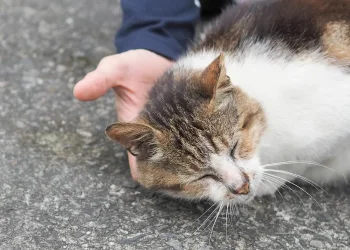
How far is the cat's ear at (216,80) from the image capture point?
6.79 feet

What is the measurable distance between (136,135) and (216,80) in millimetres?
347

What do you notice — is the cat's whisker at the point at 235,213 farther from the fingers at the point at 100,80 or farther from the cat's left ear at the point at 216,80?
the fingers at the point at 100,80

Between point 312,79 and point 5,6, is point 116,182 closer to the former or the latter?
point 312,79

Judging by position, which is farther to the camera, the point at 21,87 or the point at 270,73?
the point at 21,87

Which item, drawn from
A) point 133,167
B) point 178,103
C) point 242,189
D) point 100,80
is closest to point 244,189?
point 242,189

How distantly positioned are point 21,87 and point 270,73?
54.4 inches

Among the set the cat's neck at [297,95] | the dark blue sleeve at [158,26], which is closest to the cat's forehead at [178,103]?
the cat's neck at [297,95]

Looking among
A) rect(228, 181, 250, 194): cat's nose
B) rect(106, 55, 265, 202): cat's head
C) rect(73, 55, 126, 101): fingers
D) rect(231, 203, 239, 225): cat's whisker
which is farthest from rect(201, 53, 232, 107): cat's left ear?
rect(73, 55, 126, 101): fingers

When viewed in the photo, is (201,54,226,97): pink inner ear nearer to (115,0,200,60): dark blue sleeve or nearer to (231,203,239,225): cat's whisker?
(231,203,239,225): cat's whisker

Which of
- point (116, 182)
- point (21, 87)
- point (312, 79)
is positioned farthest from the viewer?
point (21, 87)

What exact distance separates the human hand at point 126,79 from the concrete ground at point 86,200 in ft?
0.63

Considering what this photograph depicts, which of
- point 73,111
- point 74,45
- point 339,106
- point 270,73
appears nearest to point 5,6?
point 74,45

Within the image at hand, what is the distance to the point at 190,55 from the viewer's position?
254 centimetres

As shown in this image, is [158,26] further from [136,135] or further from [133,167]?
[136,135]
